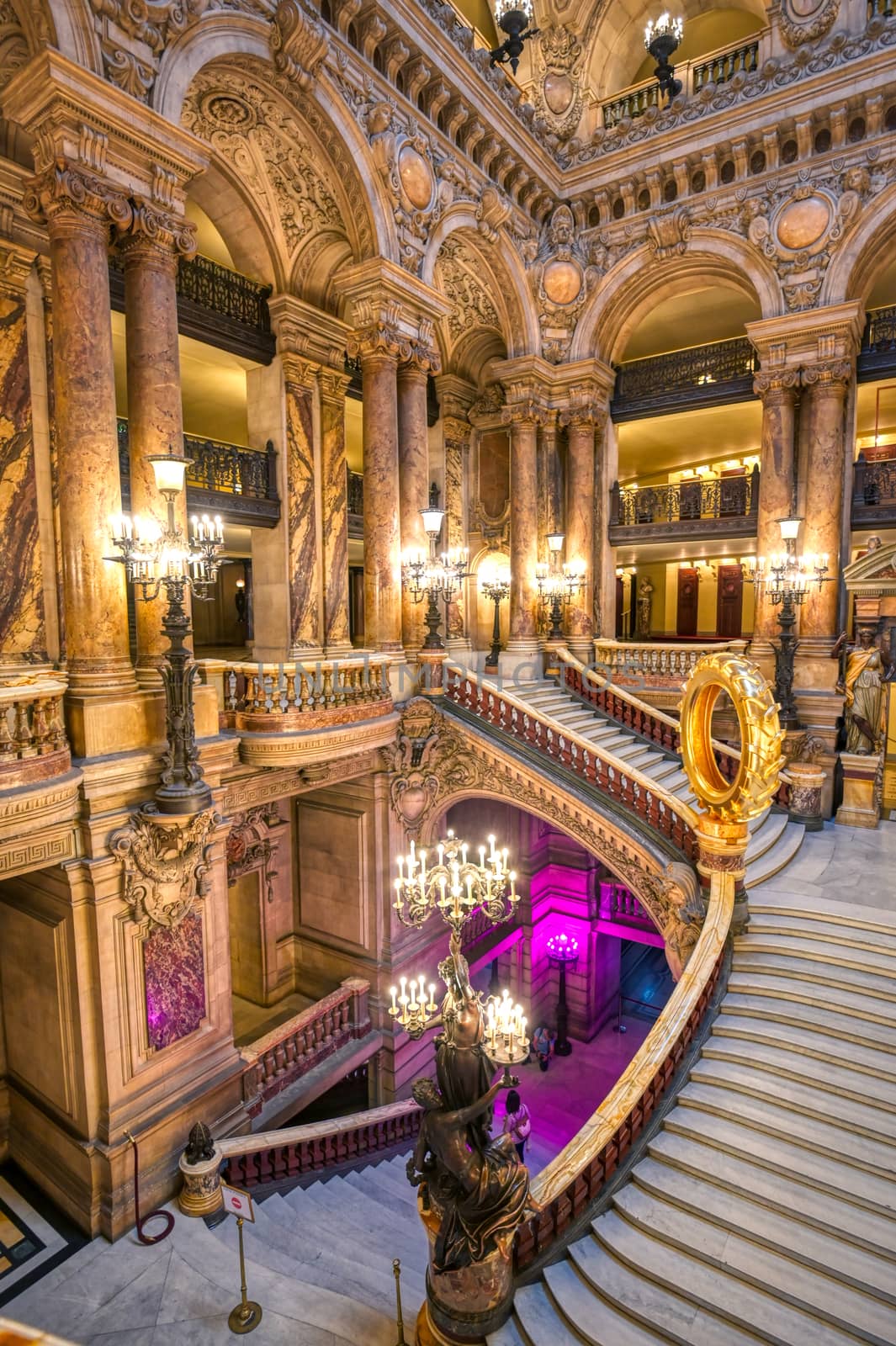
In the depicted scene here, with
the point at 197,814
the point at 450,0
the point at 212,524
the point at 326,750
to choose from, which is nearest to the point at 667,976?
the point at 326,750

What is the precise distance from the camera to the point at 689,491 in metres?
14.0

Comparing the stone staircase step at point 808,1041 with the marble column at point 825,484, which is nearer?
the stone staircase step at point 808,1041

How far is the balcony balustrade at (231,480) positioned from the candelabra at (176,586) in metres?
3.28

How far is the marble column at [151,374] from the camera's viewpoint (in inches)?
256

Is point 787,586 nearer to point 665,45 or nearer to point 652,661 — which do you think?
point 652,661

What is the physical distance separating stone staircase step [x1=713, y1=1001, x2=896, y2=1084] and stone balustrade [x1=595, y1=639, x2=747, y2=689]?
7191 mm

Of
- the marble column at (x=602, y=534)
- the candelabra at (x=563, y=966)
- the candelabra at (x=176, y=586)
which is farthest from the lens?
the marble column at (x=602, y=534)

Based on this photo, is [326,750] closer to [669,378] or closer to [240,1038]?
[240,1038]

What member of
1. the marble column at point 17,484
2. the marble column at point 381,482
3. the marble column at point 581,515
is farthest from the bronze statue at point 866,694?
the marble column at point 17,484

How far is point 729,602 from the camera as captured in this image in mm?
21109

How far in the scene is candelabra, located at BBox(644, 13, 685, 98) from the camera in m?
11.6

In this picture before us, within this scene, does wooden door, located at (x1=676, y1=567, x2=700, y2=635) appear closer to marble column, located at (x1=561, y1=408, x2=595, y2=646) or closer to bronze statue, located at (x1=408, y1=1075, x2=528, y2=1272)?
marble column, located at (x1=561, y1=408, x2=595, y2=646)

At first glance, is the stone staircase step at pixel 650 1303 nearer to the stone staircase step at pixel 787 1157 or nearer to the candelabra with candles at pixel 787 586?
the stone staircase step at pixel 787 1157

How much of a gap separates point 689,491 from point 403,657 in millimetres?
7754
